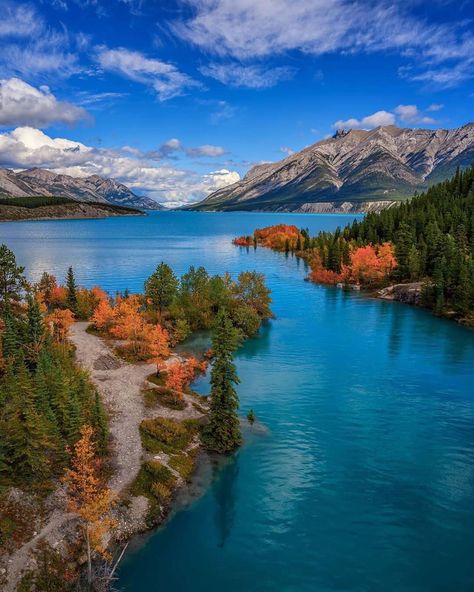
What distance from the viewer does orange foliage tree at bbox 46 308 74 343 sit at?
82.6 metres

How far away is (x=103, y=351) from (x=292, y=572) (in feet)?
177

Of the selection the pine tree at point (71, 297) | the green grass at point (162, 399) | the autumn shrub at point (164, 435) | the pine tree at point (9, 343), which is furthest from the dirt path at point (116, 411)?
the pine tree at point (9, 343)

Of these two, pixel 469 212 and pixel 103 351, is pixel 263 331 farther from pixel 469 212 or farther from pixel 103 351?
pixel 469 212

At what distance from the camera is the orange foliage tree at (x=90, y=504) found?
3688 cm

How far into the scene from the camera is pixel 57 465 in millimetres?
46281

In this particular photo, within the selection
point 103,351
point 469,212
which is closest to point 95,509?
point 103,351

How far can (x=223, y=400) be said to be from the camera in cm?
5478

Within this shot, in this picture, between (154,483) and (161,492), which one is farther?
(154,483)

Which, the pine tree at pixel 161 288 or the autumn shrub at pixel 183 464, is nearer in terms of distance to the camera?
the autumn shrub at pixel 183 464

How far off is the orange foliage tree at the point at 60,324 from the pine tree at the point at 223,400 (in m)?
38.3

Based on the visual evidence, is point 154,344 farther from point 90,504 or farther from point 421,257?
point 421,257

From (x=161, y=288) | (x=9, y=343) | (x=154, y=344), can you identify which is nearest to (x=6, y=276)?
(x=9, y=343)

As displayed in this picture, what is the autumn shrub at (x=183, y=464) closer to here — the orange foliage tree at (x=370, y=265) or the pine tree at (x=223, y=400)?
the pine tree at (x=223, y=400)

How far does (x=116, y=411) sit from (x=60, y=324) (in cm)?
3673
